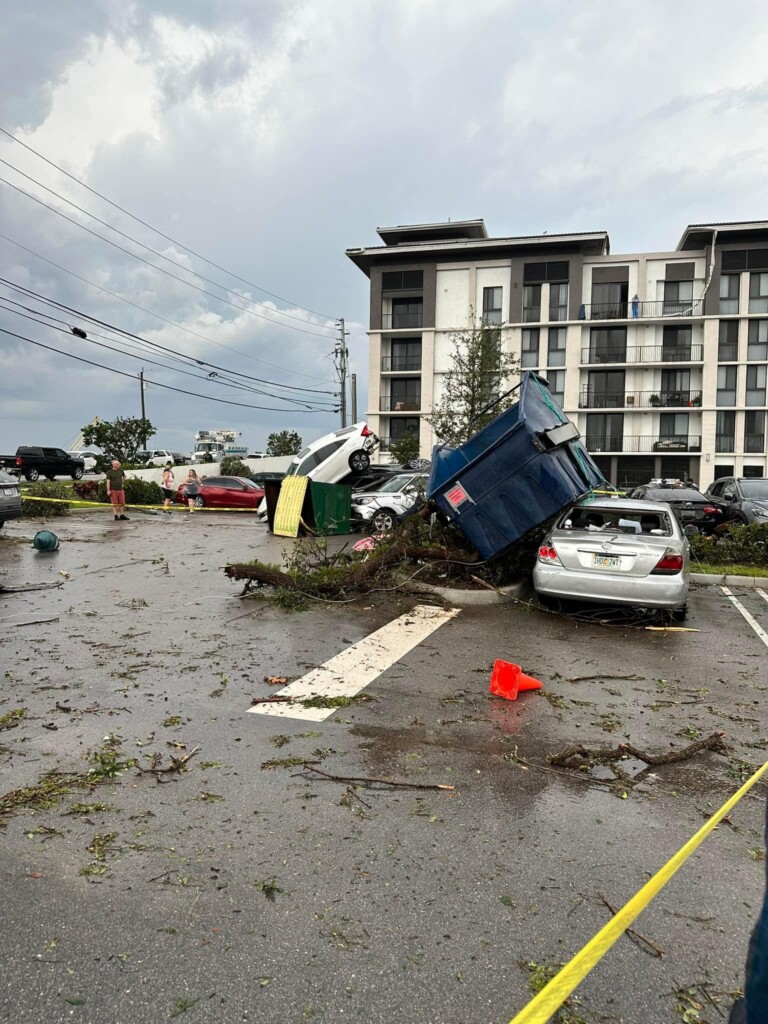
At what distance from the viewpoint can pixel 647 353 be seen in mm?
47250

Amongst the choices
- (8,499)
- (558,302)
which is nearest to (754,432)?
(558,302)

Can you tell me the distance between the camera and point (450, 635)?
7.46 metres

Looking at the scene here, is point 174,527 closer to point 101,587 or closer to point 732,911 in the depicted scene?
point 101,587

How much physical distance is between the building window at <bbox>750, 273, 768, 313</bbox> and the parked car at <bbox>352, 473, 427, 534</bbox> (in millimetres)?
37203

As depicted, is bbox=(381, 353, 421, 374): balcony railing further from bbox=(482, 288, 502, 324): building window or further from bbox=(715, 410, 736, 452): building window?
bbox=(715, 410, 736, 452): building window

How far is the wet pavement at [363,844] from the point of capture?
2.33 m

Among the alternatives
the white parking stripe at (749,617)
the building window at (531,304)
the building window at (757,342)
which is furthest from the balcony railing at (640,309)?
the white parking stripe at (749,617)

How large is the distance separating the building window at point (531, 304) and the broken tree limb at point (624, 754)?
46.8 m

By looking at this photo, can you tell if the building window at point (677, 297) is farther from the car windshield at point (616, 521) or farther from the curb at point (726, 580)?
the car windshield at point (616, 521)

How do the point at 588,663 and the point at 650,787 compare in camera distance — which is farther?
the point at 588,663

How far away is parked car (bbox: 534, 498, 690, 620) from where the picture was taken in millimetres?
7801

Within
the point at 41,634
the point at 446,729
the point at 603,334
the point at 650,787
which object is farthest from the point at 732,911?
the point at 603,334

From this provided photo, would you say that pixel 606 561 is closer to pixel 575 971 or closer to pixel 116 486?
pixel 575 971

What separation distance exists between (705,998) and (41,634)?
21.7 ft
